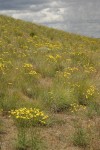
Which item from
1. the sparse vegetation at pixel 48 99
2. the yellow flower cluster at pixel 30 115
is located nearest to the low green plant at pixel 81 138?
the sparse vegetation at pixel 48 99

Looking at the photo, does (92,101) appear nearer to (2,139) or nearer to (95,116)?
(95,116)

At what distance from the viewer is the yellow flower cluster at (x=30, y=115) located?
7.38 m

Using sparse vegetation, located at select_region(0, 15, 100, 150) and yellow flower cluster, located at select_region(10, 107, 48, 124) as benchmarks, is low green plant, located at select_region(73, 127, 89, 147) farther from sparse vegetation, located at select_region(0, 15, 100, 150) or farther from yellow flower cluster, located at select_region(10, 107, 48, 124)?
yellow flower cluster, located at select_region(10, 107, 48, 124)

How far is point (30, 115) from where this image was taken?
24.6 feet

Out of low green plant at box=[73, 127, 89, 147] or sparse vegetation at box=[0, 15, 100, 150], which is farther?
sparse vegetation at box=[0, 15, 100, 150]

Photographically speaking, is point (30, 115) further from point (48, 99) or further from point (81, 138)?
point (48, 99)

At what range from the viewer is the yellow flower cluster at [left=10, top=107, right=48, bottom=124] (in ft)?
24.2

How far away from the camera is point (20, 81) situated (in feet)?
36.4

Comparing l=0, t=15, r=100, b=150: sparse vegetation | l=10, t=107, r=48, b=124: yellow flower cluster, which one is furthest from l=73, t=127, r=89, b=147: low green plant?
l=10, t=107, r=48, b=124: yellow flower cluster

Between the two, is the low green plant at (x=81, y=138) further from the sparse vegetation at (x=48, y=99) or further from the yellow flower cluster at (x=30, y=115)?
the yellow flower cluster at (x=30, y=115)

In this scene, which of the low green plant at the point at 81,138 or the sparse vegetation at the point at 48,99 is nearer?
the low green plant at the point at 81,138

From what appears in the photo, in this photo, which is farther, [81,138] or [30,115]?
[30,115]

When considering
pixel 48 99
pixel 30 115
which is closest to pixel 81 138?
pixel 30 115

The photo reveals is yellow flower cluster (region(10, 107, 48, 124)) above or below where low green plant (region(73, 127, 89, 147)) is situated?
above
